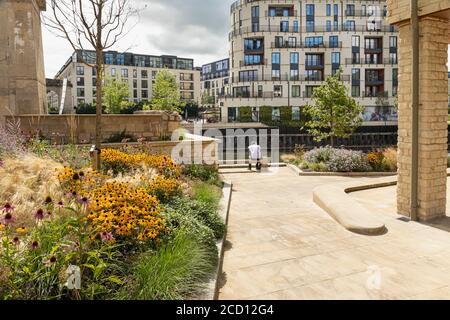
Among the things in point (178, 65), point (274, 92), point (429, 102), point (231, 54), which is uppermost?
point (178, 65)

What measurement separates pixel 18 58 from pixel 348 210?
→ 11.8 meters

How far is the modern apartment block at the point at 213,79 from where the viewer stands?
104688 mm

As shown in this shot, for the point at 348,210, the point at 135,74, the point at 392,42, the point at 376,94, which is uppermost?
the point at 135,74

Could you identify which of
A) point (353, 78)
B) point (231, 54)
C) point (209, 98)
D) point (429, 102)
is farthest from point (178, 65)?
point (429, 102)

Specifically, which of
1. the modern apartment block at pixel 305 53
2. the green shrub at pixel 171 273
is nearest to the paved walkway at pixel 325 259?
the green shrub at pixel 171 273

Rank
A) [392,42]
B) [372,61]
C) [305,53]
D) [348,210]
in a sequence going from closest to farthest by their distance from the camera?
[348,210], [305,53], [392,42], [372,61]

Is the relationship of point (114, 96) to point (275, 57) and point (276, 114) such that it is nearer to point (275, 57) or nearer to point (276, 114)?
point (276, 114)

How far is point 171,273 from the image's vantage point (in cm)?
375

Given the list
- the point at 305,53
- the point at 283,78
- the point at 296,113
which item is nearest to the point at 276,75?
the point at 283,78

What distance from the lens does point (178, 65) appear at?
330ft

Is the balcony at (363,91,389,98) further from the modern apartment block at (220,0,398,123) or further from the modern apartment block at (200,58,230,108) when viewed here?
the modern apartment block at (200,58,230,108)

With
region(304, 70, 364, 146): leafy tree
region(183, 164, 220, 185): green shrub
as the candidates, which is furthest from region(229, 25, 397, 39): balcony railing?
region(183, 164, 220, 185): green shrub

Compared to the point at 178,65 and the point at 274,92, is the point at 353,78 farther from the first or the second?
the point at 178,65

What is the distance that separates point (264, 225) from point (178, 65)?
322 feet
